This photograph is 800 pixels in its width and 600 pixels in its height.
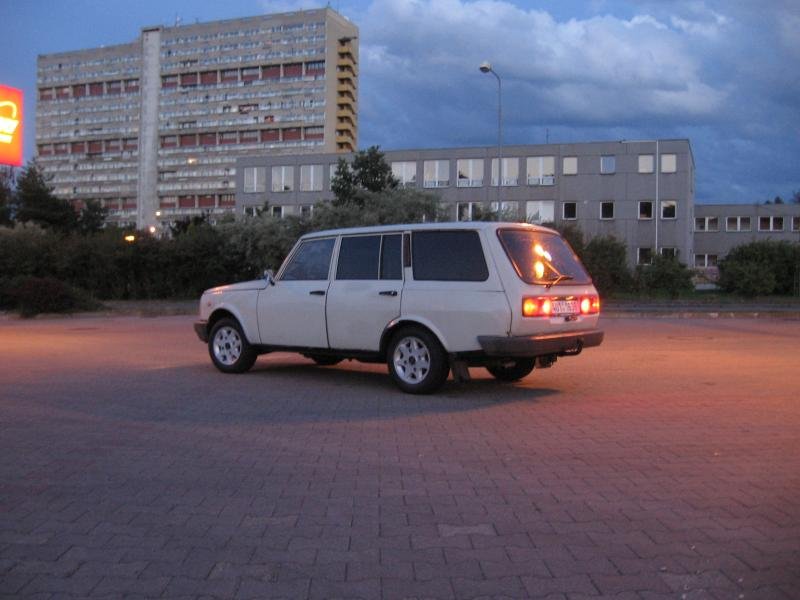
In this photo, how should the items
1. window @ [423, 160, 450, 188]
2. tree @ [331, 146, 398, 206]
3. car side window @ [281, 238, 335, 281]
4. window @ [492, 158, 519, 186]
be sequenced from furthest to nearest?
window @ [423, 160, 450, 188] → window @ [492, 158, 519, 186] → tree @ [331, 146, 398, 206] → car side window @ [281, 238, 335, 281]

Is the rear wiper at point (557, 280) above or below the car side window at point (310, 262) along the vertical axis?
below

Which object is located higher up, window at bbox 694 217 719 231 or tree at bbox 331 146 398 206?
tree at bbox 331 146 398 206

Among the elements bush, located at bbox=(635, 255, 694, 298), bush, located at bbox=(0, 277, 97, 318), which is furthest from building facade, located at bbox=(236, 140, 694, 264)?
bush, located at bbox=(0, 277, 97, 318)

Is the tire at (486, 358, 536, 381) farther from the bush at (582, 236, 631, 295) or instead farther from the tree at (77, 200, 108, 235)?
the tree at (77, 200, 108, 235)

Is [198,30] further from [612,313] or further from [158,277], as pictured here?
[612,313]

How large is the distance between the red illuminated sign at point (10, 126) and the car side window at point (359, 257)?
11066 millimetres

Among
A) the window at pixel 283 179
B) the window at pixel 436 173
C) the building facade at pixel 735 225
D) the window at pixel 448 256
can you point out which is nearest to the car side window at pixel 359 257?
the window at pixel 448 256

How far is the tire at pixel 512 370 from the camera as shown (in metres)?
10.3

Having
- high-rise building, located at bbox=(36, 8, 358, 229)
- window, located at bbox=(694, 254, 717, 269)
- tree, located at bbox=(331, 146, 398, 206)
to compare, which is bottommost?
window, located at bbox=(694, 254, 717, 269)

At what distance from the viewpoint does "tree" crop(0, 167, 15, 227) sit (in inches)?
2685

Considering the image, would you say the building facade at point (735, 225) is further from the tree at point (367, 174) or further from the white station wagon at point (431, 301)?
the white station wagon at point (431, 301)

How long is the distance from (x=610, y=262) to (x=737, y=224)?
45855 millimetres

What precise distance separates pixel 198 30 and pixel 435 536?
12902cm

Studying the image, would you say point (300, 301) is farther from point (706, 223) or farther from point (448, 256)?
point (706, 223)
